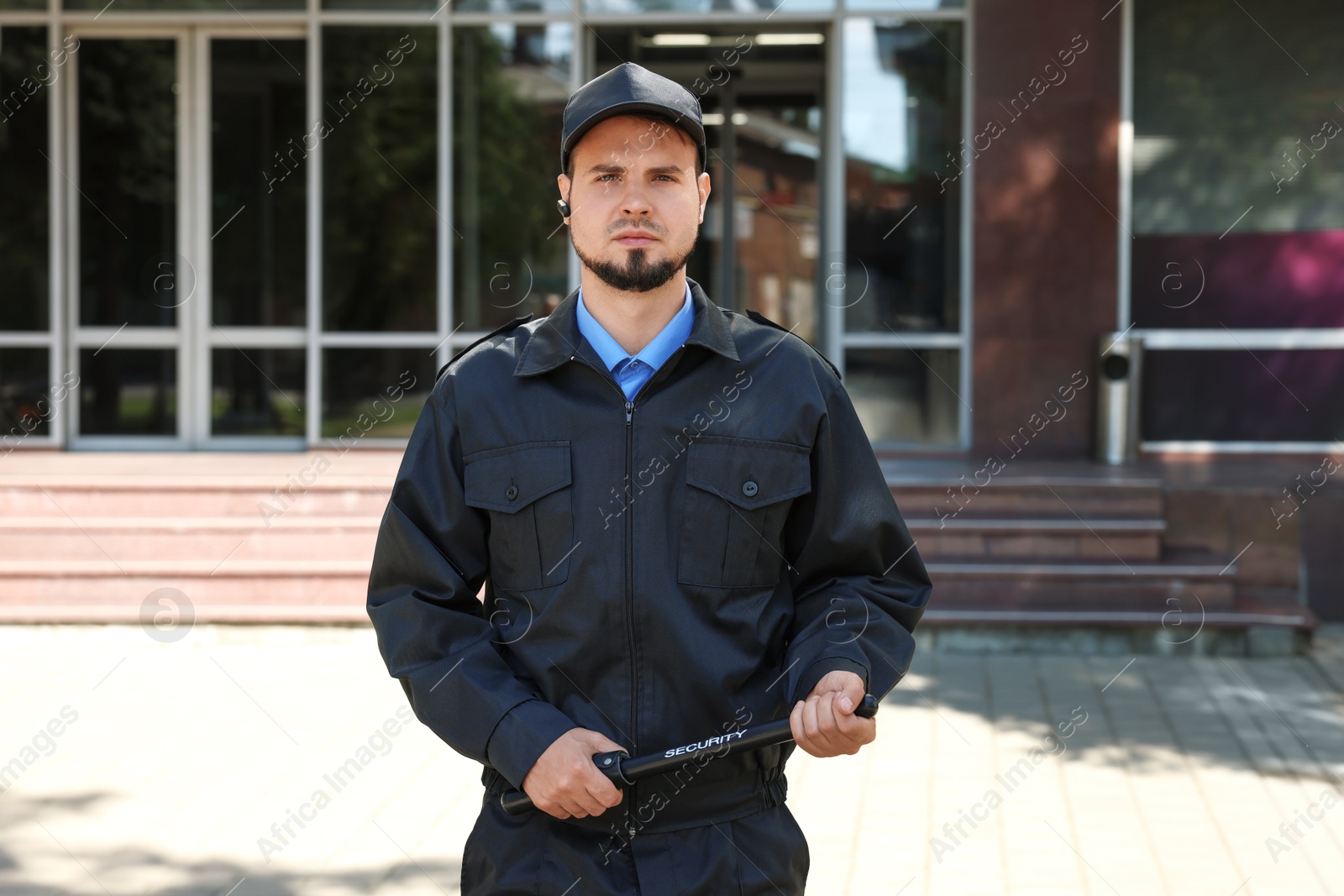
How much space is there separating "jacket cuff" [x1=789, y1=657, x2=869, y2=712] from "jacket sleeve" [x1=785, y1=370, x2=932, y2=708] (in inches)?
1.7

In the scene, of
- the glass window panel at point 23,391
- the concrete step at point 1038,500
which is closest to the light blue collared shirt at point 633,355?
the concrete step at point 1038,500

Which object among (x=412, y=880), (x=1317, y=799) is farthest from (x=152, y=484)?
(x=1317, y=799)

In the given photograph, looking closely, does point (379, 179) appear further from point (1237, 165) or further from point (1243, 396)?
point (1243, 396)

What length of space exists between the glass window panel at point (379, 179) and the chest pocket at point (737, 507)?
29.3ft

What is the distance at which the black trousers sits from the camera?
2344mm

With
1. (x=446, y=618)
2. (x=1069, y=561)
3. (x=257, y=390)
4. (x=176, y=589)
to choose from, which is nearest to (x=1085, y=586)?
(x=1069, y=561)

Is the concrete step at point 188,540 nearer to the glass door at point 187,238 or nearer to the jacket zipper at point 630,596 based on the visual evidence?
the glass door at point 187,238

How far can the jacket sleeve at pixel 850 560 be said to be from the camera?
243cm

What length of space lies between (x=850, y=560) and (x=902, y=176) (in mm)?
8631

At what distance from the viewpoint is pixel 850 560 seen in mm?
2521

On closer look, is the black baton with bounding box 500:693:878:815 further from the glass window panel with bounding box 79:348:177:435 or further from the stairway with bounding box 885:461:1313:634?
the glass window panel with bounding box 79:348:177:435

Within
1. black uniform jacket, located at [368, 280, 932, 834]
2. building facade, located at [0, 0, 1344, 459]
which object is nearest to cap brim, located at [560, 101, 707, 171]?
black uniform jacket, located at [368, 280, 932, 834]

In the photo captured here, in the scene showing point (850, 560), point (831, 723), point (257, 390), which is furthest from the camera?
point (257, 390)

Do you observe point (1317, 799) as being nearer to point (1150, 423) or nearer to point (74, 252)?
point (1150, 423)
